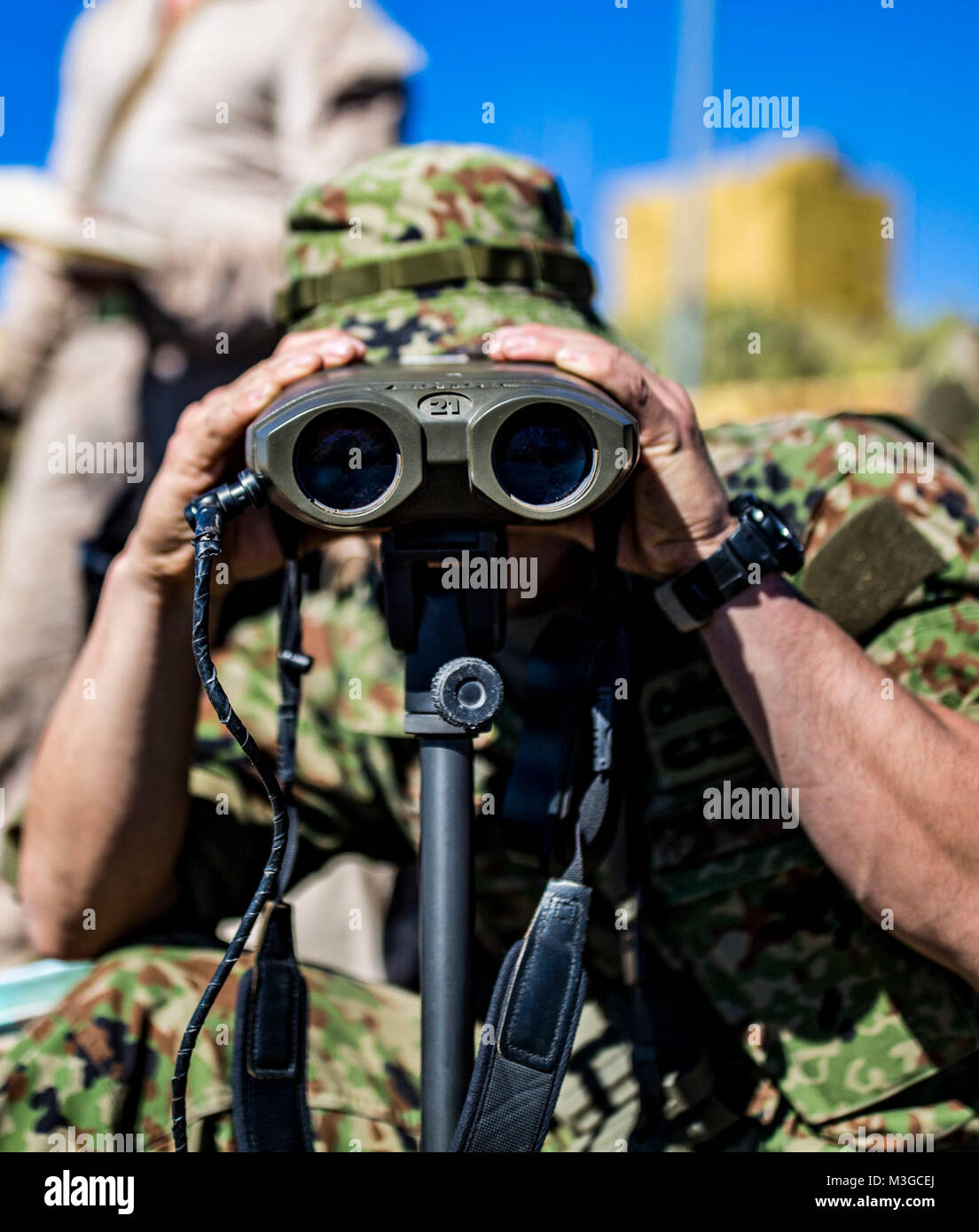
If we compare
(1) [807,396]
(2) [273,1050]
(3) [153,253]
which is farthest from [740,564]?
(1) [807,396]

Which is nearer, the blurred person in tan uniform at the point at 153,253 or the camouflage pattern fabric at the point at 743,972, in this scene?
the camouflage pattern fabric at the point at 743,972

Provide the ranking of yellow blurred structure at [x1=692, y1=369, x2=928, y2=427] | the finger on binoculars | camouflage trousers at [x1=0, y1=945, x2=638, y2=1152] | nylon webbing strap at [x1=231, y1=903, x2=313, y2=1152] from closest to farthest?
the finger on binoculars, nylon webbing strap at [x1=231, y1=903, x2=313, y2=1152], camouflage trousers at [x1=0, y1=945, x2=638, y2=1152], yellow blurred structure at [x1=692, y1=369, x2=928, y2=427]

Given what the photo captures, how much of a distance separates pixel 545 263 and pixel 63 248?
1012 mm

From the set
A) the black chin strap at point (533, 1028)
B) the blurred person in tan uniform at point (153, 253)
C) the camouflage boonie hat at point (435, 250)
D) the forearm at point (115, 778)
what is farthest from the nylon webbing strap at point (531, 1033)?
the blurred person in tan uniform at point (153, 253)

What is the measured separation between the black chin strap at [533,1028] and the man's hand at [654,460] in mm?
239

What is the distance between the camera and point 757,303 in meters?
20.9

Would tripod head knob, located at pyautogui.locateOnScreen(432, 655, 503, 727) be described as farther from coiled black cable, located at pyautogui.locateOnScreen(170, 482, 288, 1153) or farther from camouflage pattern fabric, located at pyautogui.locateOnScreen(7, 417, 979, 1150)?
camouflage pattern fabric, located at pyautogui.locateOnScreen(7, 417, 979, 1150)

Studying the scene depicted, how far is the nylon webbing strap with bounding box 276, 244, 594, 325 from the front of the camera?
1.31 metres

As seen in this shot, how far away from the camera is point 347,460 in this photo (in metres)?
0.87

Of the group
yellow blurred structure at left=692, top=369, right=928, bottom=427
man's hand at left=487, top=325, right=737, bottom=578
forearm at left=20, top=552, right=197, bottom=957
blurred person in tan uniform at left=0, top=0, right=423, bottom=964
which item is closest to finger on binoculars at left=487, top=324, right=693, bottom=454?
man's hand at left=487, top=325, right=737, bottom=578

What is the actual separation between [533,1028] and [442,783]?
0.20m

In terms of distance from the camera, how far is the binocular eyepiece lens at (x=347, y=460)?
863mm

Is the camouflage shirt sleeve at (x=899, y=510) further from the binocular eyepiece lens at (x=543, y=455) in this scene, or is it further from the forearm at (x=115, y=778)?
the forearm at (x=115, y=778)

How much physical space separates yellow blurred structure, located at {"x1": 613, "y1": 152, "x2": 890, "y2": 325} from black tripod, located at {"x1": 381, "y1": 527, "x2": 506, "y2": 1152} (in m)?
24.6
